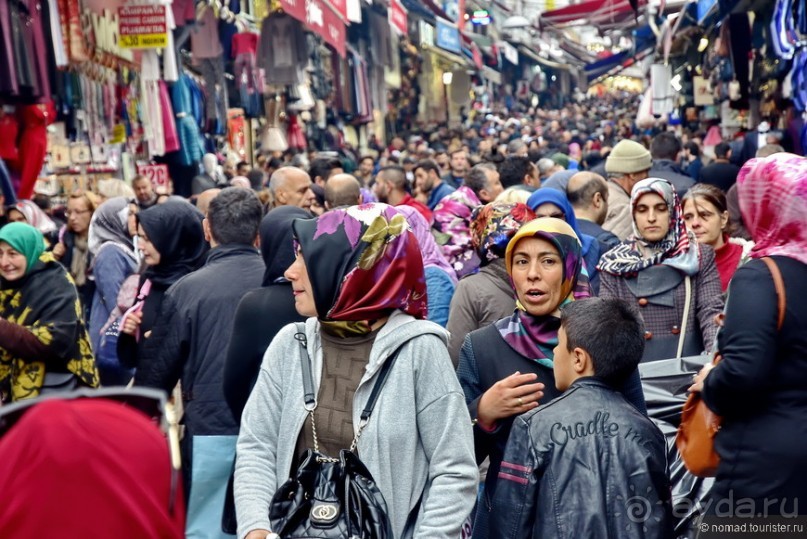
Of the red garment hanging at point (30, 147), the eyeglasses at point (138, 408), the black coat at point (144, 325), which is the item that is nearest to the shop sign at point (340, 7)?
the red garment hanging at point (30, 147)

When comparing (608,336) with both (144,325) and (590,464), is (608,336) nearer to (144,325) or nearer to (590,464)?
(590,464)

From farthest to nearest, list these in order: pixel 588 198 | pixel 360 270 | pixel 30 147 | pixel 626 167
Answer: pixel 30 147
pixel 626 167
pixel 588 198
pixel 360 270

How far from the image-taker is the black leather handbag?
118 inches

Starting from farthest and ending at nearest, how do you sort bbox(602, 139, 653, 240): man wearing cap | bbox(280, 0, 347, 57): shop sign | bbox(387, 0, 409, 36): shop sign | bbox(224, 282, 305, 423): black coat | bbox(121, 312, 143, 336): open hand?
bbox(387, 0, 409, 36): shop sign < bbox(280, 0, 347, 57): shop sign < bbox(602, 139, 653, 240): man wearing cap < bbox(121, 312, 143, 336): open hand < bbox(224, 282, 305, 423): black coat

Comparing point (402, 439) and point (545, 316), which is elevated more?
point (545, 316)

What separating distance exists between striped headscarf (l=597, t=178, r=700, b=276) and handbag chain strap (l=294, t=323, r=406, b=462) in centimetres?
226

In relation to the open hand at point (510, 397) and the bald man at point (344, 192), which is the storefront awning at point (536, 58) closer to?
the bald man at point (344, 192)

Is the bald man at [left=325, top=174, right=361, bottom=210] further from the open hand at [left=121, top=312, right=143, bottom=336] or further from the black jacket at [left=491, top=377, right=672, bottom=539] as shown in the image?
the black jacket at [left=491, top=377, right=672, bottom=539]

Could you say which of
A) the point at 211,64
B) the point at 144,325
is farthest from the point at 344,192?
the point at 211,64

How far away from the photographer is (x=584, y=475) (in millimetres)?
3355

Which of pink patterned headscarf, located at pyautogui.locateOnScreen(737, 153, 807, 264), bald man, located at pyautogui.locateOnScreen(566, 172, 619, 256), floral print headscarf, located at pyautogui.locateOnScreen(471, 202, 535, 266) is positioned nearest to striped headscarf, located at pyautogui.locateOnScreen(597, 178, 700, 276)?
floral print headscarf, located at pyautogui.locateOnScreen(471, 202, 535, 266)

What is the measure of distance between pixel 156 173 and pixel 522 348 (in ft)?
34.3

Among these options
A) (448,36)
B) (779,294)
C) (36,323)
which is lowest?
(36,323)

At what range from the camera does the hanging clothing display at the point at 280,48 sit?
17.5 metres
